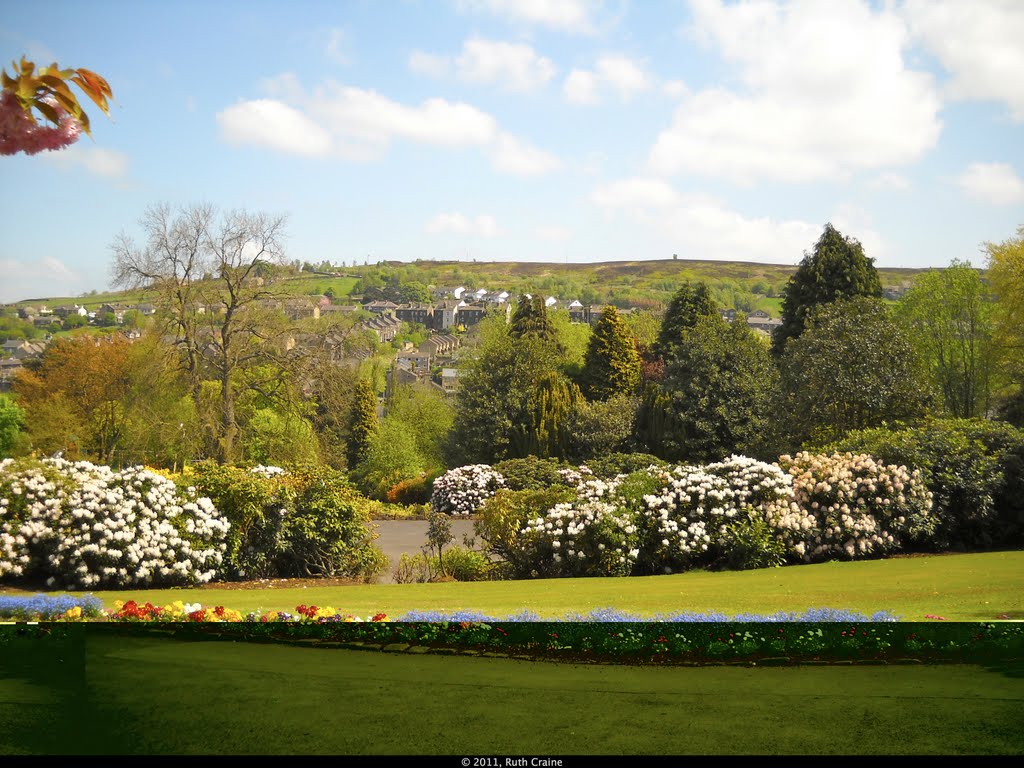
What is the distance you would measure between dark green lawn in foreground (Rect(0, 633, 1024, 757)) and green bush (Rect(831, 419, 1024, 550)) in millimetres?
4005

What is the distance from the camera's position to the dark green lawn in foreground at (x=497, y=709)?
16.9 ft

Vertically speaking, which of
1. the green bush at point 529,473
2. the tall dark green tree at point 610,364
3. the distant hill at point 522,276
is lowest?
the green bush at point 529,473

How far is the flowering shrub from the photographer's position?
1717 centimetres

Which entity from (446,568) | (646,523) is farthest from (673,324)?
(446,568)

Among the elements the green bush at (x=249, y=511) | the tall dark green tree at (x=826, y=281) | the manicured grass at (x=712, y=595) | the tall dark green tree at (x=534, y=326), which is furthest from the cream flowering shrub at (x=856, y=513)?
the tall dark green tree at (x=534, y=326)

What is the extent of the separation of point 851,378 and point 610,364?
37.8 ft

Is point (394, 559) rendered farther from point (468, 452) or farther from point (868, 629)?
point (468, 452)

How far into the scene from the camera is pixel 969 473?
957cm

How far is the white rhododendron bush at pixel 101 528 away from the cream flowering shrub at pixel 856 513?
631 cm

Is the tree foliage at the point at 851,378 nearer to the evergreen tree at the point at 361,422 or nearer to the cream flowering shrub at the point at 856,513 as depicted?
the cream flowering shrub at the point at 856,513

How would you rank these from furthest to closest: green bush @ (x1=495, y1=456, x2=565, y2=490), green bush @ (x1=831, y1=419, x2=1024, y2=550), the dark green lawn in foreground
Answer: green bush @ (x1=495, y1=456, x2=565, y2=490) < green bush @ (x1=831, y1=419, x2=1024, y2=550) < the dark green lawn in foreground

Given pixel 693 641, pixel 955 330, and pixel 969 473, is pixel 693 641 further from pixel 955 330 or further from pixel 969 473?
pixel 955 330

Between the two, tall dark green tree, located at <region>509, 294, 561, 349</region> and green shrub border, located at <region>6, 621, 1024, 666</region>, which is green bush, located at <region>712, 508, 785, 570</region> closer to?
green shrub border, located at <region>6, 621, 1024, 666</region>

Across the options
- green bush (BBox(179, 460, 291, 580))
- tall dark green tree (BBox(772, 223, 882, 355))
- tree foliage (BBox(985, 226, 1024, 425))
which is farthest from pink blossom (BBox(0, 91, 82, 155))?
tall dark green tree (BBox(772, 223, 882, 355))
